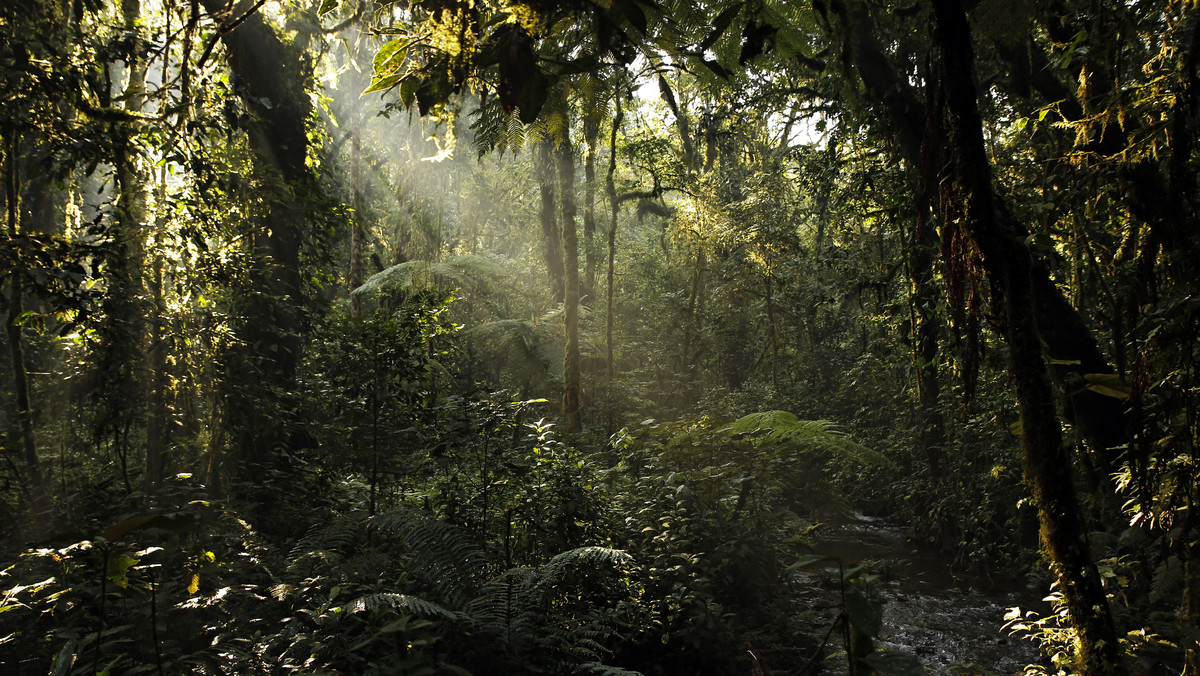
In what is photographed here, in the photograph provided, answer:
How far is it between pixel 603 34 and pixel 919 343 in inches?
127

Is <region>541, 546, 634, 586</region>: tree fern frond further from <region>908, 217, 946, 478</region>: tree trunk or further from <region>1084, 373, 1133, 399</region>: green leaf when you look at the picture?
<region>1084, 373, 1133, 399</region>: green leaf

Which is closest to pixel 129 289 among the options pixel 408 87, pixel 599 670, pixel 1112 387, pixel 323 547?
pixel 323 547

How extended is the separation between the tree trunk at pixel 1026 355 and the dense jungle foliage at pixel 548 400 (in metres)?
0.01

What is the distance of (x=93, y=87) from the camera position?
4.41m

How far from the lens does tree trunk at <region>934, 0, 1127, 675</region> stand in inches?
71.4

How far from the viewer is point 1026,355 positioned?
6.37ft

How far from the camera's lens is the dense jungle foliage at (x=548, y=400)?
2.05 m

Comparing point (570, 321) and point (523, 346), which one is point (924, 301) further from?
point (523, 346)

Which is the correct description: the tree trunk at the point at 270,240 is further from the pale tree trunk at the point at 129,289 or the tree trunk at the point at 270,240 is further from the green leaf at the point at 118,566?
the green leaf at the point at 118,566

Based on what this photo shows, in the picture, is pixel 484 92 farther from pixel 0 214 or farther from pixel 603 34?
pixel 0 214

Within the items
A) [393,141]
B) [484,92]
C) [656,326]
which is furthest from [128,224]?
[393,141]

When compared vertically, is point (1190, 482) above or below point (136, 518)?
below

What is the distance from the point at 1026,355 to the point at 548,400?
5042 mm

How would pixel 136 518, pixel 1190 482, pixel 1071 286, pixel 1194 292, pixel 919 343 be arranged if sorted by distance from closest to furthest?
pixel 136 518 < pixel 1194 292 < pixel 1190 482 < pixel 919 343 < pixel 1071 286
